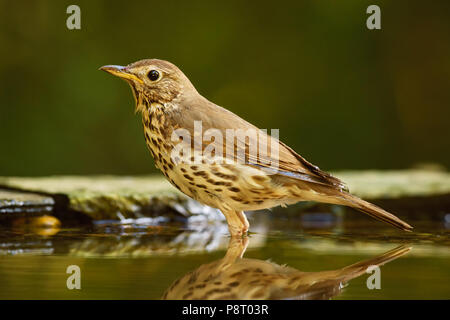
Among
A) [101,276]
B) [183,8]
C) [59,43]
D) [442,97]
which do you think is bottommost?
[101,276]

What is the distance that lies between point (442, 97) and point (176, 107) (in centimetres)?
512

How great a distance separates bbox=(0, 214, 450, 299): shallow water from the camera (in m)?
1.75

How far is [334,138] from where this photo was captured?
23.5 ft

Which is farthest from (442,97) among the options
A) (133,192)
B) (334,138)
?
(133,192)

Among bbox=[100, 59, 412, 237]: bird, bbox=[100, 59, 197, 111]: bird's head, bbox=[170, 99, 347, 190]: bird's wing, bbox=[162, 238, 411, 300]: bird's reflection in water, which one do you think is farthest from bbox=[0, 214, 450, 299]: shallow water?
bbox=[100, 59, 197, 111]: bird's head

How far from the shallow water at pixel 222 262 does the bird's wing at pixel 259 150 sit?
286 millimetres

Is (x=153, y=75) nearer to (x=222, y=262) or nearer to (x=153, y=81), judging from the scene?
(x=153, y=81)

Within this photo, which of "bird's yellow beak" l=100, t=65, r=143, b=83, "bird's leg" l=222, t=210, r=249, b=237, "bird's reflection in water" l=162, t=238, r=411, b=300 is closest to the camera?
"bird's reflection in water" l=162, t=238, r=411, b=300

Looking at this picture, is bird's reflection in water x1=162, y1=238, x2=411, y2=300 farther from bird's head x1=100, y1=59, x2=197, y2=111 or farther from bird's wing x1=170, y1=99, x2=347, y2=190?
bird's head x1=100, y1=59, x2=197, y2=111

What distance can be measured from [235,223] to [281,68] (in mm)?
4461

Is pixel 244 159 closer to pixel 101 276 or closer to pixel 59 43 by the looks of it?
pixel 101 276

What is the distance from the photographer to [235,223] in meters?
3.21

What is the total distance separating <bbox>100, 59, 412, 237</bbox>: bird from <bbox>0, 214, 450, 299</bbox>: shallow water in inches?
6.4

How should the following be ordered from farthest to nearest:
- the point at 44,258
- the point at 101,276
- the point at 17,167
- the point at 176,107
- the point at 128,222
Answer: the point at 17,167 → the point at 128,222 → the point at 176,107 → the point at 44,258 → the point at 101,276
